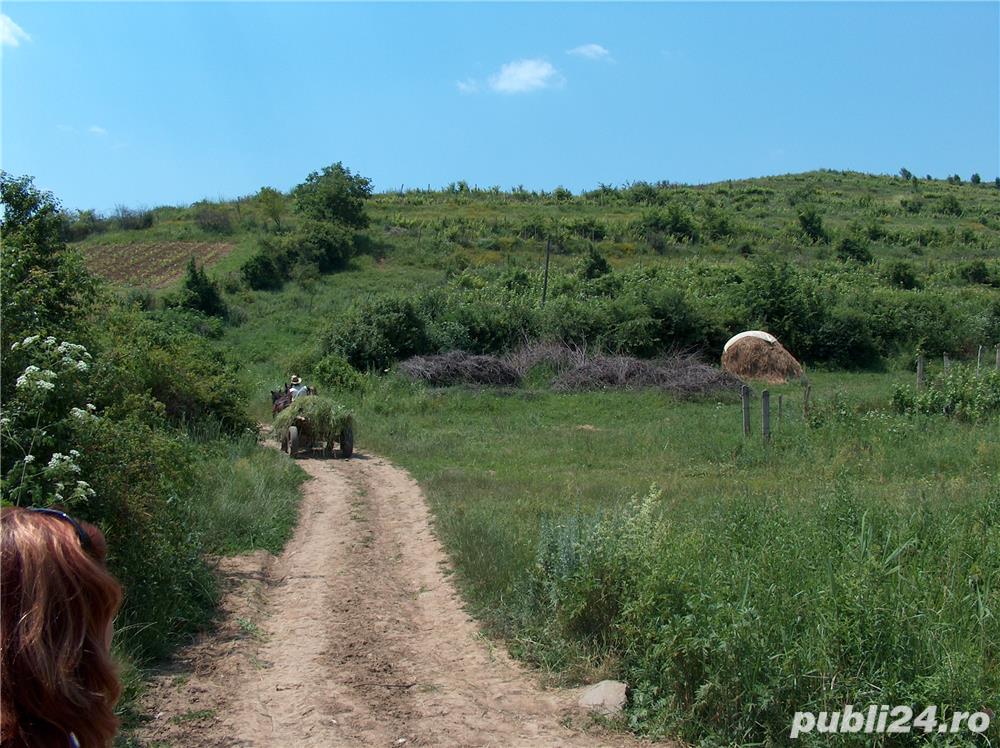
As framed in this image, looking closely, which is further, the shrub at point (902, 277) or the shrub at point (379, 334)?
the shrub at point (902, 277)

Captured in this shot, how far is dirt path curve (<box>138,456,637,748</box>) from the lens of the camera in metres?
5.14

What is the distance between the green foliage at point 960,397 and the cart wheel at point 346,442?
1145 centimetres

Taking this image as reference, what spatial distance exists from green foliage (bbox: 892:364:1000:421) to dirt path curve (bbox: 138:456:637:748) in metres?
12.7

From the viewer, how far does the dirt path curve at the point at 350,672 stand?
16.9 ft

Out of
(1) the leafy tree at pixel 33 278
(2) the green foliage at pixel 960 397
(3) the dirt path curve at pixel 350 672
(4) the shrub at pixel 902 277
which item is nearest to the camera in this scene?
(3) the dirt path curve at pixel 350 672

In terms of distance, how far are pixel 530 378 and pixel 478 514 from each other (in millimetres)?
18569

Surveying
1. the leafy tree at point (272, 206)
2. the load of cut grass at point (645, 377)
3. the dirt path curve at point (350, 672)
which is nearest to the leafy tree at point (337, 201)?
the leafy tree at point (272, 206)

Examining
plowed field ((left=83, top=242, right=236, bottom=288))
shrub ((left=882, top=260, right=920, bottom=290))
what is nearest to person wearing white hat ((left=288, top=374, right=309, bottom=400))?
plowed field ((left=83, top=242, right=236, bottom=288))

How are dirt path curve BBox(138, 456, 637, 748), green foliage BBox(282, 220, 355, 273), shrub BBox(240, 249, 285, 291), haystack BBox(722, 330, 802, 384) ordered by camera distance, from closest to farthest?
dirt path curve BBox(138, 456, 637, 748) → haystack BBox(722, 330, 802, 384) → shrub BBox(240, 249, 285, 291) → green foliage BBox(282, 220, 355, 273)

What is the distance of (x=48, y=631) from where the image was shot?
1731 millimetres

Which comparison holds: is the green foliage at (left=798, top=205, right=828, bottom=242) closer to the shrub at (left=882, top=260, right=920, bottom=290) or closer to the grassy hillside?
the grassy hillside

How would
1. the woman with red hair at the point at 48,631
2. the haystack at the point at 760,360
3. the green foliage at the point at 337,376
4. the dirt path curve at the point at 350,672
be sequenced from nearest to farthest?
the woman with red hair at the point at 48,631 → the dirt path curve at the point at 350,672 → the green foliage at the point at 337,376 → the haystack at the point at 760,360

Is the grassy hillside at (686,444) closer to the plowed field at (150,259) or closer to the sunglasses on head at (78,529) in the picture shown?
the plowed field at (150,259)

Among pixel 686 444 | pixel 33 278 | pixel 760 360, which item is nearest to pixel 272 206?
pixel 760 360
